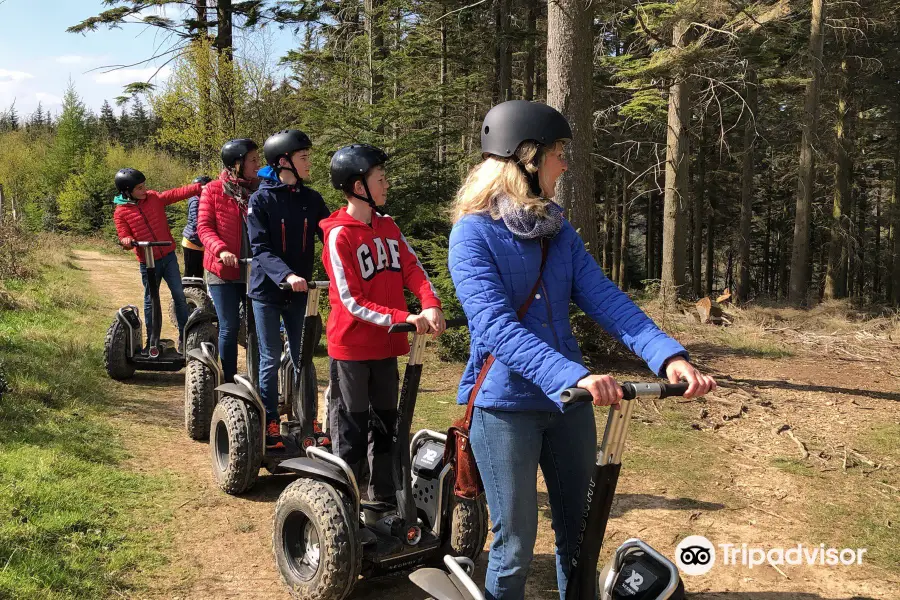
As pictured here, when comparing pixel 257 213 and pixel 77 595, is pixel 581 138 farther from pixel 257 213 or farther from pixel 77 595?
pixel 77 595

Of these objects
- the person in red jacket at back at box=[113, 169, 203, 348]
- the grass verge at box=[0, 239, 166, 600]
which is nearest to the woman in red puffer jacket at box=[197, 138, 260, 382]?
the grass verge at box=[0, 239, 166, 600]

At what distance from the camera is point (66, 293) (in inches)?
504

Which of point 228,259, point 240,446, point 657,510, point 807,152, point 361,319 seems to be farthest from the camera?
point 807,152

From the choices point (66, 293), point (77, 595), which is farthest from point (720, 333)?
point (66, 293)

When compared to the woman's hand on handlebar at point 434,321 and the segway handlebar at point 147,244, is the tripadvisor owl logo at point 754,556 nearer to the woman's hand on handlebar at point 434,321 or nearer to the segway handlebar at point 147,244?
the woman's hand on handlebar at point 434,321

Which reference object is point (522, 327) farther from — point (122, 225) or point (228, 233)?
point (122, 225)

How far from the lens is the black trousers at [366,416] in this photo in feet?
12.2

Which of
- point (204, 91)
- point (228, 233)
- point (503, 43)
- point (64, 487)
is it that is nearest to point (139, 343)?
point (228, 233)

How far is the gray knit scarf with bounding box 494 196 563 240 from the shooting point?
2.42 m

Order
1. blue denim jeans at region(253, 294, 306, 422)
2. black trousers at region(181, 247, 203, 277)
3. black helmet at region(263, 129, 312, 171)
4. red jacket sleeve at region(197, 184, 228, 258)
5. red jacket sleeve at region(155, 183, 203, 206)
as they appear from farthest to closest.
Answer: black trousers at region(181, 247, 203, 277) → red jacket sleeve at region(155, 183, 203, 206) → red jacket sleeve at region(197, 184, 228, 258) → blue denim jeans at region(253, 294, 306, 422) → black helmet at region(263, 129, 312, 171)

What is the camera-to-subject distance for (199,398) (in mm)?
5844

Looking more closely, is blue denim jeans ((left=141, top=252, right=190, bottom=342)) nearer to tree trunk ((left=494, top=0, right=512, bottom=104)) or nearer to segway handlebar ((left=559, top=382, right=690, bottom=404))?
segway handlebar ((left=559, top=382, right=690, bottom=404))

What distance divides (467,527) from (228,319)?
312cm

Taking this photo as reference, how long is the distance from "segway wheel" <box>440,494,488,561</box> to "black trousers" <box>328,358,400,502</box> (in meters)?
0.36
